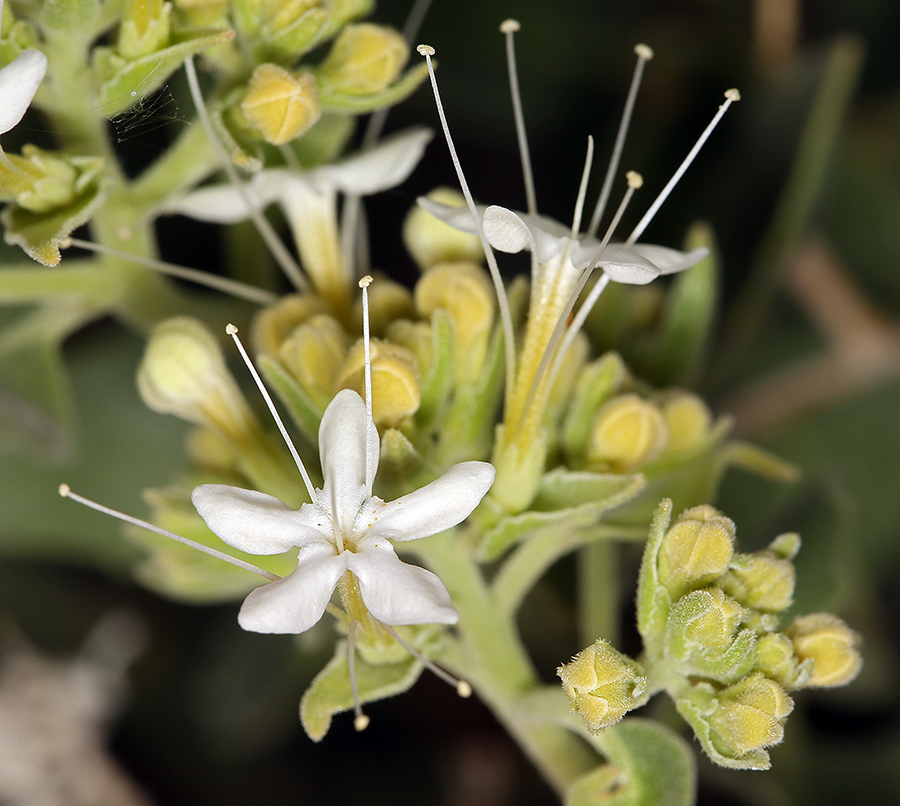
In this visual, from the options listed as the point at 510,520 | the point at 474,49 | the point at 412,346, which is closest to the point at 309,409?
the point at 412,346

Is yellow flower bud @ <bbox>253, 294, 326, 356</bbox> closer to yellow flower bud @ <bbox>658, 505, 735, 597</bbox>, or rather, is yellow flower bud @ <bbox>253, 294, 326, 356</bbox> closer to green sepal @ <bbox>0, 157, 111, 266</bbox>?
green sepal @ <bbox>0, 157, 111, 266</bbox>

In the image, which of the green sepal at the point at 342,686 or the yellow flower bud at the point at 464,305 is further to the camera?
the yellow flower bud at the point at 464,305

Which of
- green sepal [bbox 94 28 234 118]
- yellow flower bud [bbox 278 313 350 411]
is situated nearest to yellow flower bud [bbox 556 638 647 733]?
yellow flower bud [bbox 278 313 350 411]

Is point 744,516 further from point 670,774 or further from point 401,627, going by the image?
point 401,627

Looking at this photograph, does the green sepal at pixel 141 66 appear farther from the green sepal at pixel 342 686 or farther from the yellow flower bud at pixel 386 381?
the green sepal at pixel 342 686

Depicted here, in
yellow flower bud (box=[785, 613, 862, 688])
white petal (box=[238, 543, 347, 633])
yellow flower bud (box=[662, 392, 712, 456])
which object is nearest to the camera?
white petal (box=[238, 543, 347, 633])

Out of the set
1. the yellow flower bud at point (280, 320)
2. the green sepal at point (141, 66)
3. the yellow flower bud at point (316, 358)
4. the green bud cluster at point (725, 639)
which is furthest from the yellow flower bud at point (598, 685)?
the green sepal at point (141, 66)

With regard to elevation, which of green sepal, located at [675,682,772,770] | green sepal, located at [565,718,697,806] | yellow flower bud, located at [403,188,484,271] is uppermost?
yellow flower bud, located at [403,188,484,271]
